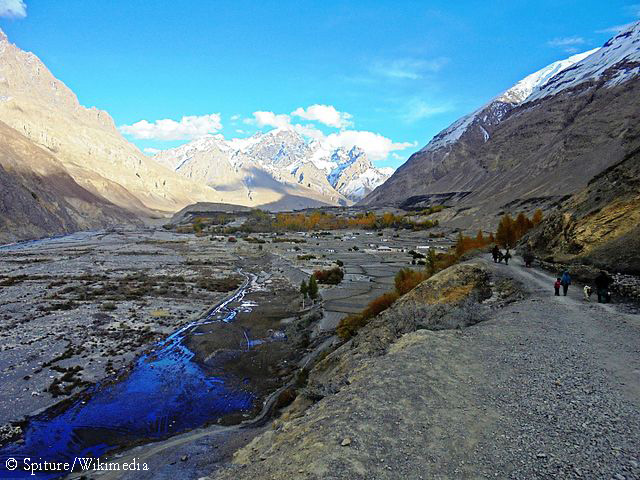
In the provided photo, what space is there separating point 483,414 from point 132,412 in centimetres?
1376

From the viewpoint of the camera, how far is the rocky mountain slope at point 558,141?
338 ft

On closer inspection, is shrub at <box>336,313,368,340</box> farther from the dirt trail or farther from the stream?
the dirt trail

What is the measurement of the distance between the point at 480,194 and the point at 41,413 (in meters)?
135

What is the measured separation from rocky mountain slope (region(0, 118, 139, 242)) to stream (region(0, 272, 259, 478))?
300 ft

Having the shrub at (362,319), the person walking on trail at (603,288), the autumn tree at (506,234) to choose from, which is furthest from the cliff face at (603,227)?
the autumn tree at (506,234)

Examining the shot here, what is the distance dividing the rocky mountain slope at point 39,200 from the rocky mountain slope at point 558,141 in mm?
111109

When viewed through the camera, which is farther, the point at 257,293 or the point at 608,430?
the point at 257,293

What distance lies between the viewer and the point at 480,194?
133750mm

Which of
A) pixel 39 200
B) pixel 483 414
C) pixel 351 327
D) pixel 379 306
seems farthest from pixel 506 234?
pixel 39 200

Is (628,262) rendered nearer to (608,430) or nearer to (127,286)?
(608,430)

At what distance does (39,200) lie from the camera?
379 ft

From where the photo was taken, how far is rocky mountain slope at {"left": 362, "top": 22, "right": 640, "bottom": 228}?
338 ft

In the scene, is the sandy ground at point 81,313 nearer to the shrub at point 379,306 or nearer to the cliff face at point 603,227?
the shrub at point 379,306

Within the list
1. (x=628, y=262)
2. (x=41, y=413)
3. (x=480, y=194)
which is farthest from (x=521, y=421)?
(x=480, y=194)
